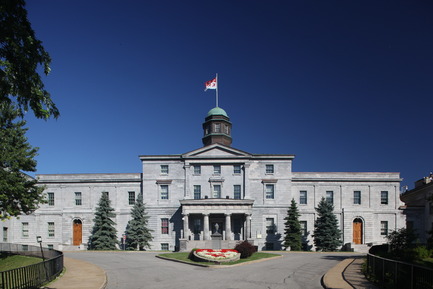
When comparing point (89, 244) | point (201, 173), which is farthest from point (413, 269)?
point (89, 244)

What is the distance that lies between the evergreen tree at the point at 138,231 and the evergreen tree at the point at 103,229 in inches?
78.3

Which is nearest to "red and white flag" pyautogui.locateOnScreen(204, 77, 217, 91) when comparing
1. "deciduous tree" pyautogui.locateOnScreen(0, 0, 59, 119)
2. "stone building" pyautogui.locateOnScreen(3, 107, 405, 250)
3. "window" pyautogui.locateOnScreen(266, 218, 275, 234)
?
"stone building" pyautogui.locateOnScreen(3, 107, 405, 250)

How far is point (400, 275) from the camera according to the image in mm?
13266

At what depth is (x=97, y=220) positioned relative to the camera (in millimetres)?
41312

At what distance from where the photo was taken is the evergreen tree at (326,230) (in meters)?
40.0

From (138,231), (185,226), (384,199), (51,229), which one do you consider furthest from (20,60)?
(384,199)

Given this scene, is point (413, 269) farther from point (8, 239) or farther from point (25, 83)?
point (8, 239)

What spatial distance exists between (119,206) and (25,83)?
37.1 meters

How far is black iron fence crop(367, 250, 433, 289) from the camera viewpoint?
38.5ft

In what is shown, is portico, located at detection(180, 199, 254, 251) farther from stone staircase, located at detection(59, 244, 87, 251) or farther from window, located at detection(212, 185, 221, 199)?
stone staircase, located at detection(59, 244, 87, 251)

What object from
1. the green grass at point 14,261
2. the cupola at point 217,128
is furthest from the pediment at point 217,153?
the green grass at point 14,261

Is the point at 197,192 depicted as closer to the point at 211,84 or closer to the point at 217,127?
the point at 217,127

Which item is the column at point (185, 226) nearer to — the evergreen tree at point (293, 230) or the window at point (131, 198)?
the window at point (131, 198)

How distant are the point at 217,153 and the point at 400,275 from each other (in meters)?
31.6
